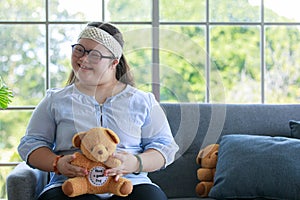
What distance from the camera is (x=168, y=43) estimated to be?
3.35 metres

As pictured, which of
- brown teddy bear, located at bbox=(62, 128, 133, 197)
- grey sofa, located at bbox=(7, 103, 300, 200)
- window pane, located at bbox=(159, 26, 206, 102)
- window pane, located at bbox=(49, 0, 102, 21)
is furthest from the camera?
window pane, located at bbox=(49, 0, 102, 21)

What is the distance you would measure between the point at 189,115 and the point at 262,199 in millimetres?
571

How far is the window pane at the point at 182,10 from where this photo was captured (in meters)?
3.43

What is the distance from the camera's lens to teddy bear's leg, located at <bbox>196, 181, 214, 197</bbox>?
2805 millimetres

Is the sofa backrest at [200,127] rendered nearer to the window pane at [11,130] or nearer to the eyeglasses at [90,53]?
the eyeglasses at [90,53]

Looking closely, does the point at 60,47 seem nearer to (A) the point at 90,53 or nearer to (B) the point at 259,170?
(A) the point at 90,53

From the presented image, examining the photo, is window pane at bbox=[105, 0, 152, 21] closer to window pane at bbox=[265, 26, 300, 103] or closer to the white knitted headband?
window pane at bbox=[265, 26, 300, 103]

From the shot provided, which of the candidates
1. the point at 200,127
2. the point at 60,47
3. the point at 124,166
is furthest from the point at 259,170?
the point at 60,47

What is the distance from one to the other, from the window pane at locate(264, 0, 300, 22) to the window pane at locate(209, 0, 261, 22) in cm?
7

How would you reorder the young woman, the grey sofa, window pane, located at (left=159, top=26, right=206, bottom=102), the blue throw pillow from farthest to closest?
window pane, located at (left=159, top=26, right=206, bottom=102), the grey sofa, the blue throw pillow, the young woman

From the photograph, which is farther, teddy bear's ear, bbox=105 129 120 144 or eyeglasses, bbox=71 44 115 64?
eyeglasses, bbox=71 44 115 64

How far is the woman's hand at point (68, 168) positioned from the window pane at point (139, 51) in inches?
22.6

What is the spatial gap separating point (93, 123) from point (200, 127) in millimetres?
687

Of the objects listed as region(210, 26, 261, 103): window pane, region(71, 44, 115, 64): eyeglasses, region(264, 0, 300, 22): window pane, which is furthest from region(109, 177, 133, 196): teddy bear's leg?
region(264, 0, 300, 22): window pane
